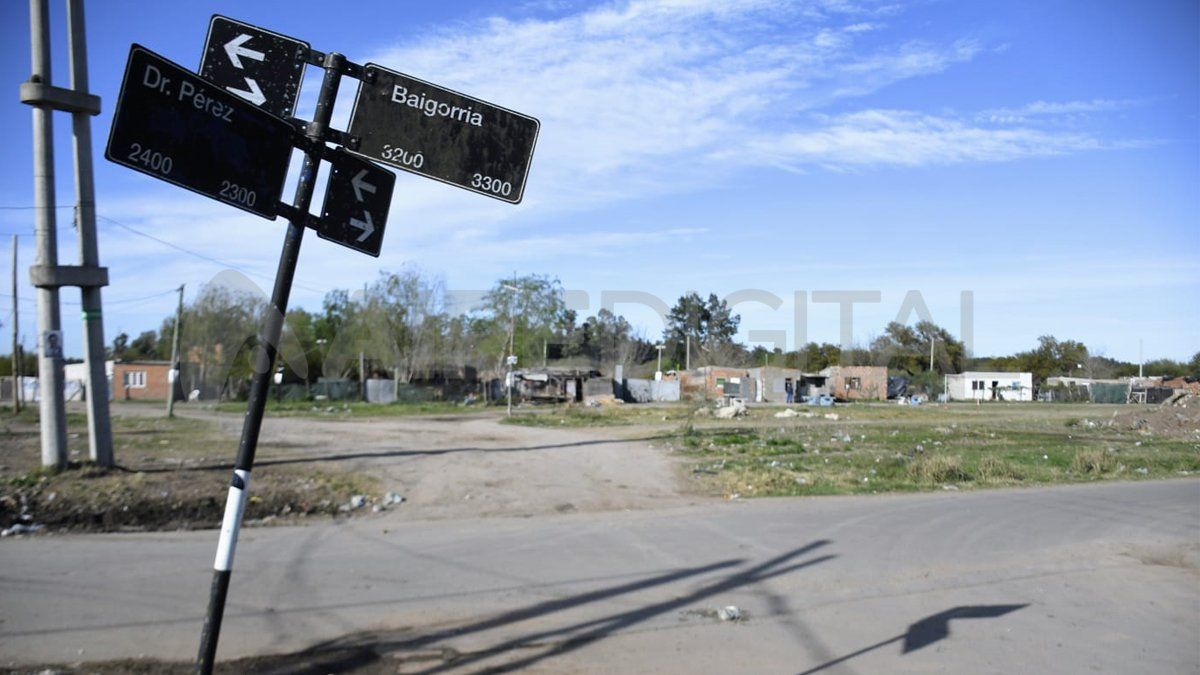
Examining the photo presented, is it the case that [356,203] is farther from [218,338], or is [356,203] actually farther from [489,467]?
[218,338]

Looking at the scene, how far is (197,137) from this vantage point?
11.9ft

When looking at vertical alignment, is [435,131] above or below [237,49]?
below

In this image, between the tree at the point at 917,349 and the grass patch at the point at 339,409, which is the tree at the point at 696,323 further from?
the grass patch at the point at 339,409

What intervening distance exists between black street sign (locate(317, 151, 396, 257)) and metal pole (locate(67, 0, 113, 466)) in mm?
10259

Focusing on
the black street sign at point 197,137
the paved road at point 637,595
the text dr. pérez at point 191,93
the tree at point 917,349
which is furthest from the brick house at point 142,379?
the tree at point 917,349

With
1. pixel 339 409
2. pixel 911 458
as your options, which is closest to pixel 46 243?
pixel 911 458

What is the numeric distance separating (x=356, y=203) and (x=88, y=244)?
10.3 meters

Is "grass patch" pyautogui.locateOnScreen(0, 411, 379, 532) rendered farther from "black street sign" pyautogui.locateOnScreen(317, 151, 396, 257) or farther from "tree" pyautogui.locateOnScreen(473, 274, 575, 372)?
"tree" pyautogui.locateOnScreen(473, 274, 575, 372)

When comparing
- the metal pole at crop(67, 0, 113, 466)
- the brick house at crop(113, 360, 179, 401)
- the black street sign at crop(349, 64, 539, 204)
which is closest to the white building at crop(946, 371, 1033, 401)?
the brick house at crop(113, 360, 179, 401)

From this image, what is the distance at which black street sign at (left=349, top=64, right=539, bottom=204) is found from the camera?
4277mm

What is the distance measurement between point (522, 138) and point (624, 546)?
21.2 ft

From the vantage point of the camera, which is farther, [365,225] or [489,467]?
[489,467]

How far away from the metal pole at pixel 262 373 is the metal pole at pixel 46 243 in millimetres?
Answer: 10122

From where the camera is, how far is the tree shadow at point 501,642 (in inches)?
223
